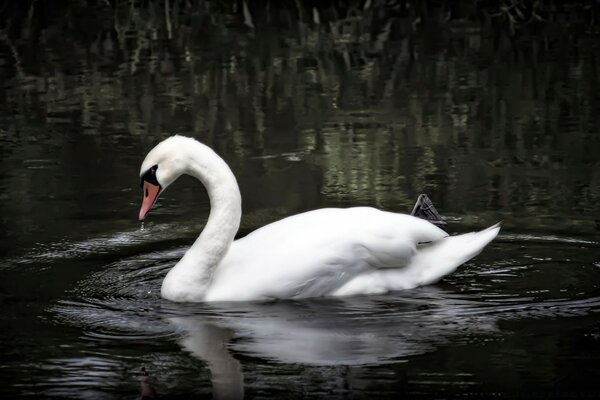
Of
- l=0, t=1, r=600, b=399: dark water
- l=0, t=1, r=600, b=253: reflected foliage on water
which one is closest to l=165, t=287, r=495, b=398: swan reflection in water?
l=0, t=1, r=600, b=399: dark water

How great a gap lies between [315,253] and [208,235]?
0.59 metres

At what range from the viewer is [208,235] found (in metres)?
7.18

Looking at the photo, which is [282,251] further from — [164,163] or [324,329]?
[164,163]

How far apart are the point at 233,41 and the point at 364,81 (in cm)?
380

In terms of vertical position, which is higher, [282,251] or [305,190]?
[282,251]

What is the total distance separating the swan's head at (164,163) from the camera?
714 cm

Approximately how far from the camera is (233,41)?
60.0ft

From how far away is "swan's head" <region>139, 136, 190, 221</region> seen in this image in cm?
714

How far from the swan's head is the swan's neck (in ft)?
0.14

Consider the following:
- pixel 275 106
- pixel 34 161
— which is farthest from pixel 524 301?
pixel 275 106

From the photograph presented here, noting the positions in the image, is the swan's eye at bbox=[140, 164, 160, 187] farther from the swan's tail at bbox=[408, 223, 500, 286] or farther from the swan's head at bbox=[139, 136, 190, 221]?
the swan's tail at bbox=[408, 223, 500, 286]

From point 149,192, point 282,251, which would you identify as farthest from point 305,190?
point 282,251

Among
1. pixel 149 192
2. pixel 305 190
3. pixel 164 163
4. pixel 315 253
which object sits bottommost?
pixel 305 190

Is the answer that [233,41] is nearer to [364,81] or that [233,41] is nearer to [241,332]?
[364,81]
